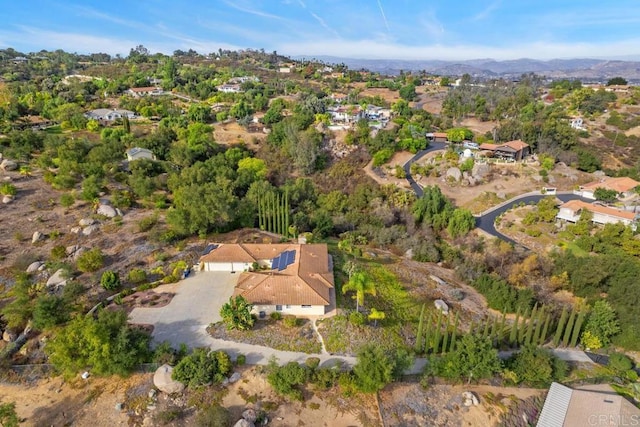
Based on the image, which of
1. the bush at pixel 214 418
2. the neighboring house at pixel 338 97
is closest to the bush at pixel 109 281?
the bush at pixel 214 418

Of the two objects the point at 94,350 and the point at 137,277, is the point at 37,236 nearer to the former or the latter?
the point at 137,277

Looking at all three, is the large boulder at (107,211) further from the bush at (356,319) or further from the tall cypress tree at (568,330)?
the tall cypress tree at (568,330)

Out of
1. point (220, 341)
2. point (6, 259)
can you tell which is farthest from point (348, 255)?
point (6, 259)

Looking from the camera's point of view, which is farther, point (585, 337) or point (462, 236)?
point (462, 236)

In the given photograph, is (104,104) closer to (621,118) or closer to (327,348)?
(327,348)

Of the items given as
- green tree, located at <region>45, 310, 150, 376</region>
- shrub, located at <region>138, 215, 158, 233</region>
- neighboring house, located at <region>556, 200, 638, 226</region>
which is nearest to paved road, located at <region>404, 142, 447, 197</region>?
neighboring house, located at <region>556, 200, 638, 226</region>

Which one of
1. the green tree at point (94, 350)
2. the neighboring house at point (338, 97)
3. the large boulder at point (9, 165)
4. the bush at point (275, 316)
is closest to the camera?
the green tree at point (94, 350)

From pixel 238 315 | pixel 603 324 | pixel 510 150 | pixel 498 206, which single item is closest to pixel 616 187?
pixel 498 206
